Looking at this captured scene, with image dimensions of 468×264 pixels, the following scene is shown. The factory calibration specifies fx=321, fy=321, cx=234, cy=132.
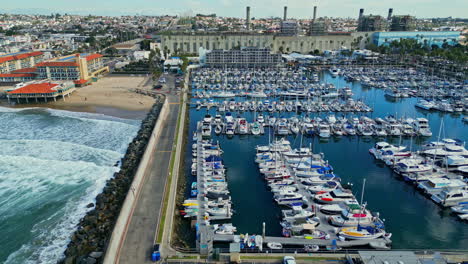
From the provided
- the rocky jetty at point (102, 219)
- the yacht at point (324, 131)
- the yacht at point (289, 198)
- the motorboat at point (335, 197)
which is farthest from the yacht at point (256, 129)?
the motorboat at point (335, 197)

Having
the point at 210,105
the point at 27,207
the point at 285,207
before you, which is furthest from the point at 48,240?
the point at 210,105

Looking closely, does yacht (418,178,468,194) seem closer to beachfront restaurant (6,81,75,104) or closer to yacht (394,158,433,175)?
yacht (394,158,433,175)

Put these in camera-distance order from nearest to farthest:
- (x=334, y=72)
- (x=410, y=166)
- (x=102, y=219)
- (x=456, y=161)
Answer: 1. (x=102, y=219)
2. (x=410, y=166)
3. (x=456, y=161)
4. (x=334, y=72)

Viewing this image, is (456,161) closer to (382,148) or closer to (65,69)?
(382,148)

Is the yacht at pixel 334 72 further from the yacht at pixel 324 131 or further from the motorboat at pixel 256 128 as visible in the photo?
the motorboat at pixel 256 128

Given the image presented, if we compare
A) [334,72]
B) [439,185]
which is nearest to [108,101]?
[439,185]

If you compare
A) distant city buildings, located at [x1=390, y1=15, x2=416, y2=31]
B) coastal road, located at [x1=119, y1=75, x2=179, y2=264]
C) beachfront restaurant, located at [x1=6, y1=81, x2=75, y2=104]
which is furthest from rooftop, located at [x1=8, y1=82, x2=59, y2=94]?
distant city buildings, located at [x1=390, y1=15, x2=416, y2=31]
